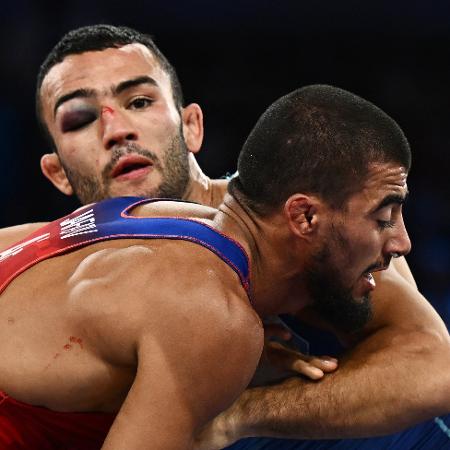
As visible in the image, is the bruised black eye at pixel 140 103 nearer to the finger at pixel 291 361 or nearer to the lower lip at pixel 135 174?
the lower lip at pixel 135 174

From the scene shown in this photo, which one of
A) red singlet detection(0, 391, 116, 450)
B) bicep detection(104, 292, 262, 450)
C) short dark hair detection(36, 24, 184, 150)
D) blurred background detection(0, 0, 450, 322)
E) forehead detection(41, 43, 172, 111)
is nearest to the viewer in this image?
bicep detection(104, 292, 262, 450)

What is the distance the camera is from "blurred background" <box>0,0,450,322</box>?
5426 millimetres

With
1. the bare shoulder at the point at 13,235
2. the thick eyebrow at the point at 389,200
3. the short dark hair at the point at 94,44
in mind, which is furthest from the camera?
the short dark hair at the point at 94,44

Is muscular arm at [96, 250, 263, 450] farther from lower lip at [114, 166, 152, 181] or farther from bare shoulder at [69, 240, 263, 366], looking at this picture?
lower lip at [114, 166, 152, 181]

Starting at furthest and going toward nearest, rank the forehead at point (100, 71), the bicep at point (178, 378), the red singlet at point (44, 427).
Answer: the forehead at point (100, 71), the red singlet at point (44, 427), the bicep at point (178, 378)

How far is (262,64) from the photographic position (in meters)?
6.14

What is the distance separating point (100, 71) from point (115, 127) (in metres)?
0.24

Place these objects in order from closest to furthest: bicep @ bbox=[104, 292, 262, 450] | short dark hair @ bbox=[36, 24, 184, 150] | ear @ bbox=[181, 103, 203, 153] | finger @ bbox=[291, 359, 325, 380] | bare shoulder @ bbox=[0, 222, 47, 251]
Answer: bicep @ bbox=[104, 292, 262, 450]
finger @ bbox=[291, 359, 325, 380]
bare shoulder @ bbox=[0, 222, 47, 251]
short dark hair @ bbox=[36, 24, 184, 150]
ear @ bbox=[181, 103, 203, 153]

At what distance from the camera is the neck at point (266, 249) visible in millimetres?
2145

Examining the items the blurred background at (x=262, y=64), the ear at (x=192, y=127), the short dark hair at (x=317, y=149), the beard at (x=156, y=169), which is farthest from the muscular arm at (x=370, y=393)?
the blurred background at (x=262, y=64)

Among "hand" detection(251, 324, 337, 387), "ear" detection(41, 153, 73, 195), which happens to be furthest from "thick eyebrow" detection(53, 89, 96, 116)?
"hand" detection(251, 324, 337, 387)

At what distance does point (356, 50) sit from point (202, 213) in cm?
431

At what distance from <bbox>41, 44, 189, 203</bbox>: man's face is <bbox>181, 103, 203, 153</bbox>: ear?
11 cm

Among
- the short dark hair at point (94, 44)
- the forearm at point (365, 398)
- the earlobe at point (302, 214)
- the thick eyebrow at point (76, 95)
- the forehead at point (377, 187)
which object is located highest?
the short dark hair at point (94, 44)
